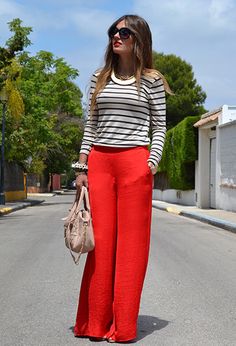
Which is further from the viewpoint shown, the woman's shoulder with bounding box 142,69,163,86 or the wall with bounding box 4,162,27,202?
the wall with bounding box 4,162,27,202

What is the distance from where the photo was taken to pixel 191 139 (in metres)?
28.0

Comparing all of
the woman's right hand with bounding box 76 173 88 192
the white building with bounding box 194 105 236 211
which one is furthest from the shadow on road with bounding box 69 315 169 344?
the white building with bounding box 194 105 236 211

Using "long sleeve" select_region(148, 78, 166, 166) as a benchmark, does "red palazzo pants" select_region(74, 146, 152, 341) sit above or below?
below

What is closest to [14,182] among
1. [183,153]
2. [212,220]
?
[183,153]

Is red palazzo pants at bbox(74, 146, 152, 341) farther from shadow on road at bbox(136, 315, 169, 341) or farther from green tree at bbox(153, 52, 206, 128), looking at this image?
green tree at bbox(153, 52, 206, 128)

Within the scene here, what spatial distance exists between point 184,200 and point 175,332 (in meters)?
26.4

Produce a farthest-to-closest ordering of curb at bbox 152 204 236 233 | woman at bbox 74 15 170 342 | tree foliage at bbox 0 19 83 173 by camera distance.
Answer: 1. tree foliage at bbox 0 19 83 173
2. curb at bbox 152 204 236 233
3. woman at bbox 74 15 170 342

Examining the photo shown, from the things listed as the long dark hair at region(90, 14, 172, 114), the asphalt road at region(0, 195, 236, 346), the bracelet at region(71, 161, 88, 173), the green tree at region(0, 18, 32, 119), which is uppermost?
the green tree at region(0, 18, 32, 119)

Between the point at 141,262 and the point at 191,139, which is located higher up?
the point at 191,139

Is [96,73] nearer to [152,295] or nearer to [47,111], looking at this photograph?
[152,295]

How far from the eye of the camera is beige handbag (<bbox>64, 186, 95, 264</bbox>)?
4191mm

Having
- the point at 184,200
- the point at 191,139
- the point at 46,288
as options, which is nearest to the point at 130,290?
the point at 46,288

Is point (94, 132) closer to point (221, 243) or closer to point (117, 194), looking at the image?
point (117, 194)

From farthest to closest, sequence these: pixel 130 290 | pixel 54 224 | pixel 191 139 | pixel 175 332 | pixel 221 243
Result: pixel 191 139
pixel 54 224
pixel 221 243
pixel 175 332
pixel 130 290
